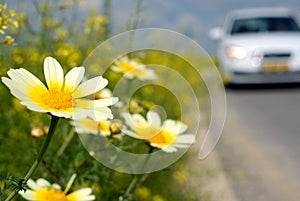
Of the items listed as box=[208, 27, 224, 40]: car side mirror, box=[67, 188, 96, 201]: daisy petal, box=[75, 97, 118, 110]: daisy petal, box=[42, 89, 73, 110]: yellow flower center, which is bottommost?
box=[208, 27, 224, 40]: car side mirror

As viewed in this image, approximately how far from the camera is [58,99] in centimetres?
138

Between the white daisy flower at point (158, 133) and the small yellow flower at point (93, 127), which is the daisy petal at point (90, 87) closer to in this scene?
the white daisy flower at point (158, 133)

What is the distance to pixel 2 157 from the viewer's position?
2.98 metres

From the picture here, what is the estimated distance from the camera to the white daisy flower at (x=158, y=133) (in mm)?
1799

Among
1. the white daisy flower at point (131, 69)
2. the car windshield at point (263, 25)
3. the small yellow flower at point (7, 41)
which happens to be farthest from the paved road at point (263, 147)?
the small yellow flower at point (7, 41)

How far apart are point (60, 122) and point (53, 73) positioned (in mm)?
1615

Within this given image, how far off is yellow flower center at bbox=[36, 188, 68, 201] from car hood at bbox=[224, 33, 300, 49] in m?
8.28

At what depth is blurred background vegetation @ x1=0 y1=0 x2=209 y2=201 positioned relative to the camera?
2.18 m

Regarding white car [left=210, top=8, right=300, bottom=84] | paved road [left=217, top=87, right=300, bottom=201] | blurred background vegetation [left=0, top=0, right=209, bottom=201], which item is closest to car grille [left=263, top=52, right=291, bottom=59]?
white car [left=210, top=8, right=300, bottom=84]

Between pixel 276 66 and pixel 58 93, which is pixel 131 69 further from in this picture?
pixel 276 66

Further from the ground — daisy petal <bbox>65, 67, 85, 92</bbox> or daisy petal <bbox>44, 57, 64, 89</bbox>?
daisy petal <bbox>44, 57, 64, 89</bbox>

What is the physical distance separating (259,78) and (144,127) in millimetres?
8036

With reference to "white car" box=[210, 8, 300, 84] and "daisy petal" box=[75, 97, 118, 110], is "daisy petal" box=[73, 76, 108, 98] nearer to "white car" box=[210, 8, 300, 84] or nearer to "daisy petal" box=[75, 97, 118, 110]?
"daisy petal" box=[75, 97, 118, 110]

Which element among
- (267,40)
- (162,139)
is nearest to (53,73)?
(162,139)
